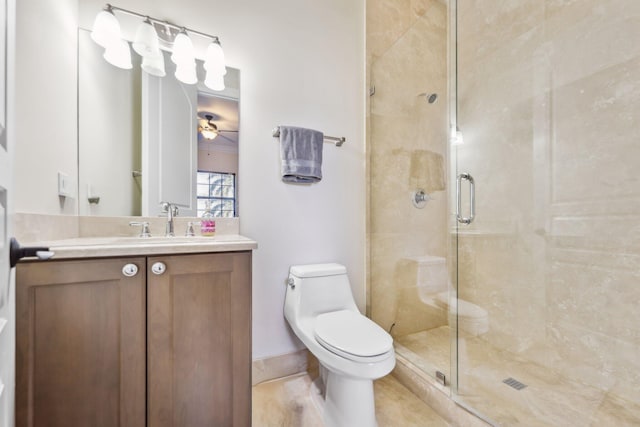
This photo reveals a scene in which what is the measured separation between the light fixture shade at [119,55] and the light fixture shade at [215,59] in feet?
1.16

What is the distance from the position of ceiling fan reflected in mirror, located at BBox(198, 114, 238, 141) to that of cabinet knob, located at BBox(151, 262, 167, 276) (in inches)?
33.3

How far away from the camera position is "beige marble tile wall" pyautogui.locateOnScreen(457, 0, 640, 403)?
123 centimetres

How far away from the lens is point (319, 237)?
1.71 metres

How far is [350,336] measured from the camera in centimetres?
115

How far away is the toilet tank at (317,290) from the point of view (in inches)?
57.2

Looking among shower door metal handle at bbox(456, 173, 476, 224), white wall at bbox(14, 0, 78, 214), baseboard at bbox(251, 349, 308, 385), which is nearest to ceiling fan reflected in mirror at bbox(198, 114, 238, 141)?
white wall at bbox(14, 0, 78, 214)

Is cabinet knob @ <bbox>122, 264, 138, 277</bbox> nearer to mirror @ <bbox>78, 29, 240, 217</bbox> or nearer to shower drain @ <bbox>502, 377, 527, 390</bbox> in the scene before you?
mirror @ <bbox>78, 29, 240, 217</bbox>

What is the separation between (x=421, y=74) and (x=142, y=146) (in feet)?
5.79

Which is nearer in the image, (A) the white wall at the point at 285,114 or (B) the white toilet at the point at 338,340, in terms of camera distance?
(B) the white toilet at the point at 338,340

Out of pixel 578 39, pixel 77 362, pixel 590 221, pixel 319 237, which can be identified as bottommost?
pixel 77 362

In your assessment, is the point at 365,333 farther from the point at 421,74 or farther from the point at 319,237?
the point at 421,74

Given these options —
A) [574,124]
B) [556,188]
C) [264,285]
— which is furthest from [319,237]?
[574,124]

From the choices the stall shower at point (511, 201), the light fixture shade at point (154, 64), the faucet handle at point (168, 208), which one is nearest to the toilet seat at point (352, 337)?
the stall shower at point (511, 201)

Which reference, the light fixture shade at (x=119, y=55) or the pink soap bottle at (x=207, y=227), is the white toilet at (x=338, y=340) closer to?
the pink soap bottle at (x=207, y=227)
